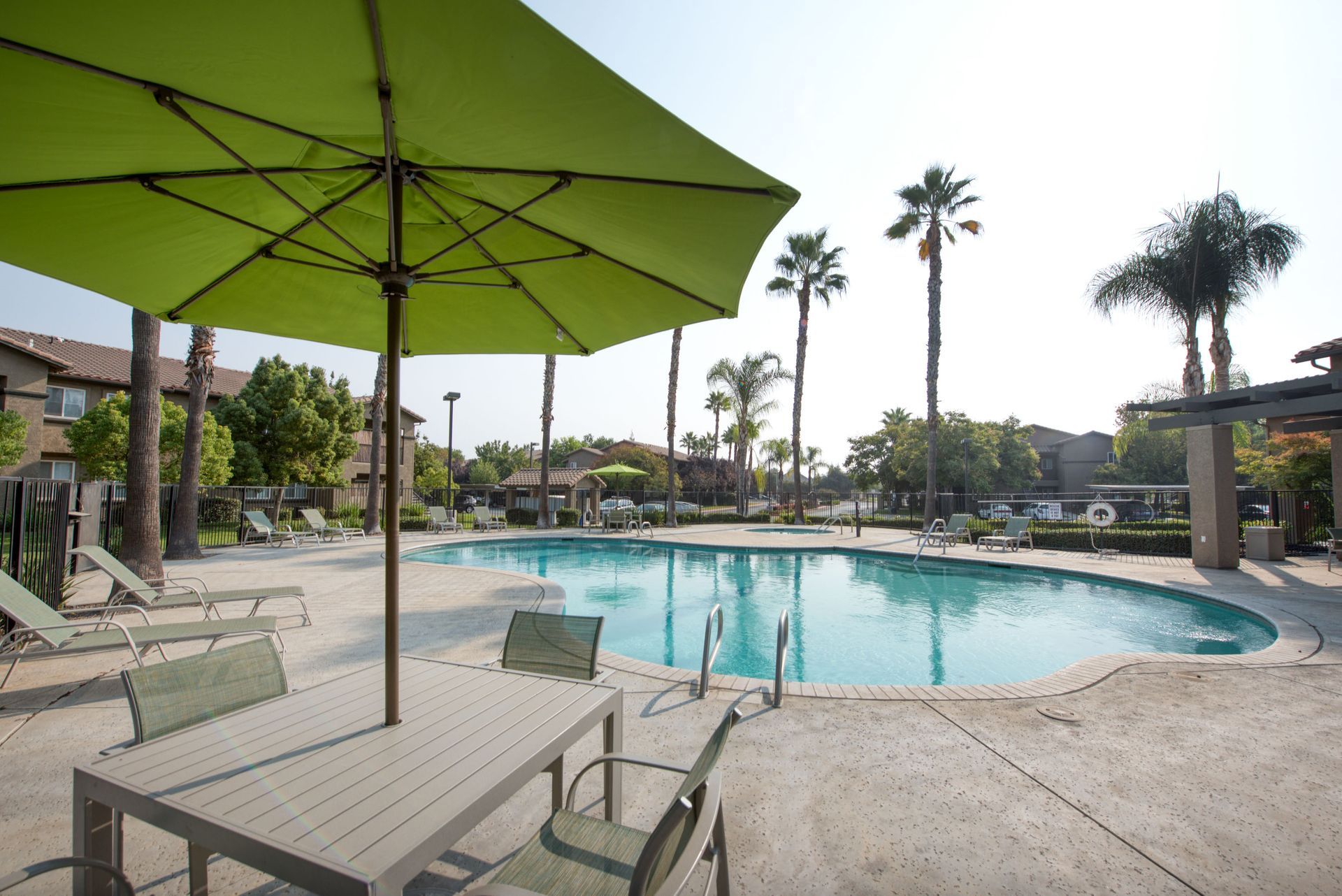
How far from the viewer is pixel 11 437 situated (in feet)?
56.0

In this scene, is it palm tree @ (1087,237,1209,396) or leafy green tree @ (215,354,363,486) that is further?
leafy green tree @ (215,354,363,486)

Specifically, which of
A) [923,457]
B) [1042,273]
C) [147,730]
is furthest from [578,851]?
[923,457]

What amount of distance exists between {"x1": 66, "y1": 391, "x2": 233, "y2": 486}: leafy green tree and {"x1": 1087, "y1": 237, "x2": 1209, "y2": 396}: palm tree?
28991 mm

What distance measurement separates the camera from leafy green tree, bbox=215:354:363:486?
2272 centimetres

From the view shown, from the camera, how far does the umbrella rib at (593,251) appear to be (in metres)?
2.39

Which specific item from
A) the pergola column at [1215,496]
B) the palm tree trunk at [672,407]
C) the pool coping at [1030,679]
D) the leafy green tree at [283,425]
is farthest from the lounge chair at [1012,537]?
the leafy green tree at [283,425]

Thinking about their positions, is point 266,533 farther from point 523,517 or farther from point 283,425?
point 283,425

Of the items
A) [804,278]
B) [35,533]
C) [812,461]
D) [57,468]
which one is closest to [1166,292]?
[804,278]

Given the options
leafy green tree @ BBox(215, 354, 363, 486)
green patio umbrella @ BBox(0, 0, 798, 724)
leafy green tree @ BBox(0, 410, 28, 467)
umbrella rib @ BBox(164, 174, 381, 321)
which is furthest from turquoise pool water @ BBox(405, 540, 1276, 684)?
leafy green tree @ BBox(0, 410, 28, 467)

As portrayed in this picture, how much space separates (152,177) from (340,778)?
7.18 feet

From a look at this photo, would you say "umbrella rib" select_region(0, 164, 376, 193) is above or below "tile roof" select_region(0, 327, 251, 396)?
below

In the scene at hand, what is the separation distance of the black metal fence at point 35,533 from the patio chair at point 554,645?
486 centimetres

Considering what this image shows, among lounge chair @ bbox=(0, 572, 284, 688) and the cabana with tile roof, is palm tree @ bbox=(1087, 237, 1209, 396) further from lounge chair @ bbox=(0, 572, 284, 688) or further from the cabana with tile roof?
the cabana with tile roof

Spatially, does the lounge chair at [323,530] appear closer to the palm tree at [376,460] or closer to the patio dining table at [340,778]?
the palm tree at [376,460]
